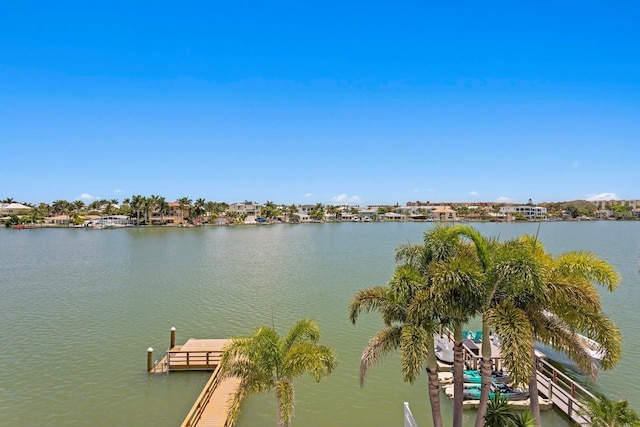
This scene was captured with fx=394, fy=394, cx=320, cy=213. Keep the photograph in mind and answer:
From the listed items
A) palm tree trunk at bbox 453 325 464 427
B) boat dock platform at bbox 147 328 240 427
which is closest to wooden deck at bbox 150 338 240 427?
boat dock platform at bbox 147 328 240 427

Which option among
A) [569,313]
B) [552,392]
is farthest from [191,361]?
[569,313]

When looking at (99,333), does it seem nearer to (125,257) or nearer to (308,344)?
(308,344)

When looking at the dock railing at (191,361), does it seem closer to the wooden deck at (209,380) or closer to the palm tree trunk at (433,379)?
the wooden deck at (209,380)

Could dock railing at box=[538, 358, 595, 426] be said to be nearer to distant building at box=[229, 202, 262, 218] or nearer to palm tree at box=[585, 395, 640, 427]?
palm tree at box=[585, 395, 640, 427]

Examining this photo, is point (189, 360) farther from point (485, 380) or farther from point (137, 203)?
point (137, 203)

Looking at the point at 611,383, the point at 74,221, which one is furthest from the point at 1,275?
the point at 74,221

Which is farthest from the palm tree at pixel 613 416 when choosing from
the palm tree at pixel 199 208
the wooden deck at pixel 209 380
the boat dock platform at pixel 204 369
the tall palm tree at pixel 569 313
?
the palm tree at pixel 199 208
